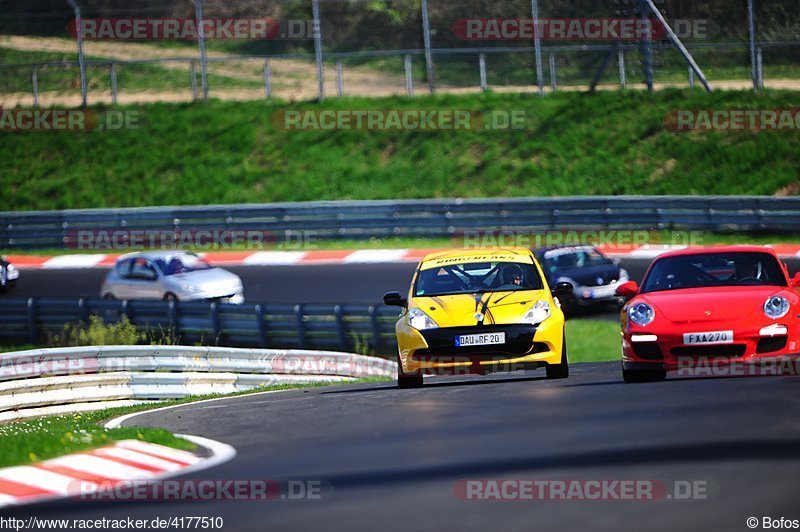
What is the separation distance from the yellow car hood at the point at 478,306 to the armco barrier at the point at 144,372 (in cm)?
645

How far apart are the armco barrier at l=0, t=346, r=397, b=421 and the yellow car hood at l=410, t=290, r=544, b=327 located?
6.45 m

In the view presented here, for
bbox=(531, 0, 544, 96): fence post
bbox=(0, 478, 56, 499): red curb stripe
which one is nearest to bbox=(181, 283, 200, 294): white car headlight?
bbox=(531, 0, 544, 96): fence post

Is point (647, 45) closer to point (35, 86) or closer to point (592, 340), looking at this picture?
point (592, 340)

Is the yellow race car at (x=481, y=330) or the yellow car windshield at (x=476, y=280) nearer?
the yellow race car at (x=481, y=330)

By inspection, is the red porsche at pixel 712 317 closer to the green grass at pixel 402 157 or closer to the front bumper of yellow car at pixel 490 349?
the front bumper of yellow car at pixel 490 349

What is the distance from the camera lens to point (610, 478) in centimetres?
708

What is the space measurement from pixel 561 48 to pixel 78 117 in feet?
49.6

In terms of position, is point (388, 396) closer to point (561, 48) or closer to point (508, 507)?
point (508, 507)

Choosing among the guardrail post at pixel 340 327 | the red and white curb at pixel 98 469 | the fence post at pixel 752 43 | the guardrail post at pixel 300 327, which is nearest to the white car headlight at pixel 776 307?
the red and white curb at pixel 98 469

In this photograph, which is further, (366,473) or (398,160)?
(398,160)

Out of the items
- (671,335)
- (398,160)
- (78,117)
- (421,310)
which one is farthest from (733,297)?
(78,117)
